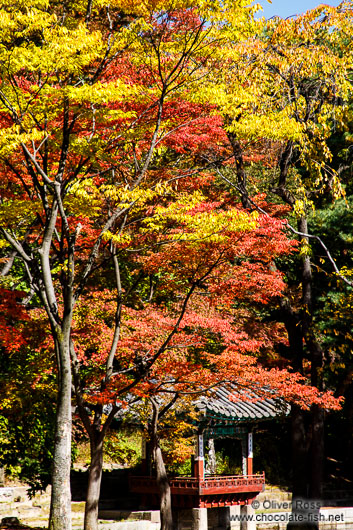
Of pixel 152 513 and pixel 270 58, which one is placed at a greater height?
pixel 270 58

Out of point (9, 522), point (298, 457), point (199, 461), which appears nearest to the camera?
point (9, 522)

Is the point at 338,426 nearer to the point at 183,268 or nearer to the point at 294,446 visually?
the point at 294,446

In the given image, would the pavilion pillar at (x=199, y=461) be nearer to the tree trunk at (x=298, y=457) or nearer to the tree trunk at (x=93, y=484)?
the tree trunk at (x=298, y=457)

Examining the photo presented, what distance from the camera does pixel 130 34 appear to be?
9.95 m

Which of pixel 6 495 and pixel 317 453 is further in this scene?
pixel 317 453

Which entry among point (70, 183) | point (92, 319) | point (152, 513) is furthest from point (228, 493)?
point (70, 183)

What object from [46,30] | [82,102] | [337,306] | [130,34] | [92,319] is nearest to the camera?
[46,30]

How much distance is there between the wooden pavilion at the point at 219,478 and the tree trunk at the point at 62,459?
325 inches

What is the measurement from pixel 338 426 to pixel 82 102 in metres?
21.1

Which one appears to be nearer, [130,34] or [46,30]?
[46,30]

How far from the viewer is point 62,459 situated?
828 centimetres

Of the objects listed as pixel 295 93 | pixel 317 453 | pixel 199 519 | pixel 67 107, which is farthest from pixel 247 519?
pixel 67 107

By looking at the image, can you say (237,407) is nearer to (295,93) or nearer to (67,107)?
(295,93)

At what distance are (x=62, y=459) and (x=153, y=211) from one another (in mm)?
7345
